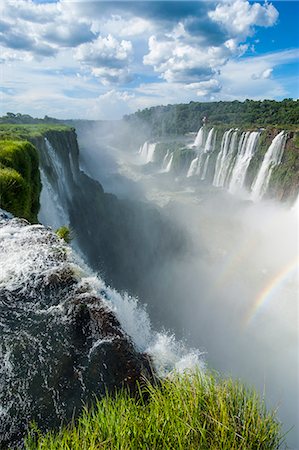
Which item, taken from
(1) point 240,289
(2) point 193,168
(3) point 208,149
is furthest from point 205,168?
(1) point 240,289

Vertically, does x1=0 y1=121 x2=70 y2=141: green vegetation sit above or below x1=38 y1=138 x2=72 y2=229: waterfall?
above

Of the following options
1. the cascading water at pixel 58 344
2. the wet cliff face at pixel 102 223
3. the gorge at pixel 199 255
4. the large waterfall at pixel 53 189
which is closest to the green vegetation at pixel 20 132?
the gorge at pixel 199 255

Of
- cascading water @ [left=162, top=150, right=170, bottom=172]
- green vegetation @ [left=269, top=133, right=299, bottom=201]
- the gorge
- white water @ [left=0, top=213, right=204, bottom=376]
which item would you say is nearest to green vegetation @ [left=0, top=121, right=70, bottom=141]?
the gorge

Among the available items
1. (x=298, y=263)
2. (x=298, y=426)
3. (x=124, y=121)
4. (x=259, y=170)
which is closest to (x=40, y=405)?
(x=298, y=426)

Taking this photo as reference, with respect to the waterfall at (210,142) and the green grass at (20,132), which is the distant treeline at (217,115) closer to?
the waterfall at (210,142)

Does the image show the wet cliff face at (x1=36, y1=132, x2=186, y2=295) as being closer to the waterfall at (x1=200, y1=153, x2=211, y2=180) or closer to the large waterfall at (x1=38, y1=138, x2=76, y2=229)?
the large waterfall at (x1=38, y1=138, x2=76, y2=229)

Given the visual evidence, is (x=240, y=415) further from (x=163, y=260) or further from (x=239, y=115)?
(x=239, y=115)
